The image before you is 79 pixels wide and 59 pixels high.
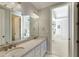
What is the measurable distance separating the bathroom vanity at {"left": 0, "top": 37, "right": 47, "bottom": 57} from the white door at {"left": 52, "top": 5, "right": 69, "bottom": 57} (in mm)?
158

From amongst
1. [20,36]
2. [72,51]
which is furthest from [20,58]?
[72,51]

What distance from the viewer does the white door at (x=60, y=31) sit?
191cm

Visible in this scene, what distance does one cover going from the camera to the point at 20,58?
1.65 metres

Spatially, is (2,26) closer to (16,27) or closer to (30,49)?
(16,27)

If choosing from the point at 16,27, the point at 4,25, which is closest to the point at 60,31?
the point at 16,27

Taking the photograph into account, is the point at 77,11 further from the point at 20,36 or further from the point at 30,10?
the point at 20,36

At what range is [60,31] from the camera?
1958mm

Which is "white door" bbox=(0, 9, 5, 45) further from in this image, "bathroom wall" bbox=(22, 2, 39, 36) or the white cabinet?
"bathroom wall" bbox=(22, 2, 39, 36)

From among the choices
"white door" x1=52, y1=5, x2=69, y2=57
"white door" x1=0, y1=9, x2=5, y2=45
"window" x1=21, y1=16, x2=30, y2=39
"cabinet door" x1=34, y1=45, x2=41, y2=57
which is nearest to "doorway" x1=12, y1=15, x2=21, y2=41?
"window" x1=21, y1=16, x2=30, y2=39

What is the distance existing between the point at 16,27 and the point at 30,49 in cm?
38

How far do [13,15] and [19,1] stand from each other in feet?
0.80

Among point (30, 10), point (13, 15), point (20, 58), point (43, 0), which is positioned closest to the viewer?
point (20, 58)

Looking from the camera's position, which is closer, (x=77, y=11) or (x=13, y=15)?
(x=77, y=11)

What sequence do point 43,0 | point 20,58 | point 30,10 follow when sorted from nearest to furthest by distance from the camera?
point 20,58 → point 43,0 → point 30,10
